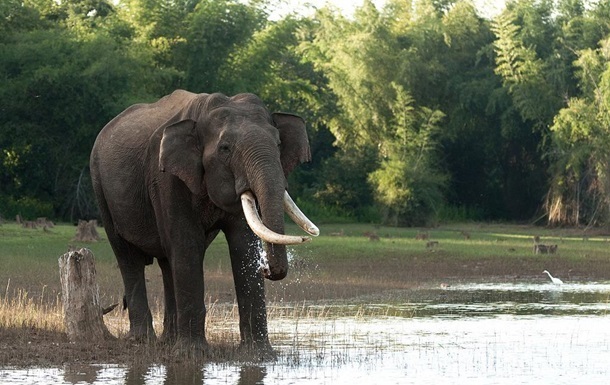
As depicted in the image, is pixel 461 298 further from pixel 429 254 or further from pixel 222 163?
pixel 222 163

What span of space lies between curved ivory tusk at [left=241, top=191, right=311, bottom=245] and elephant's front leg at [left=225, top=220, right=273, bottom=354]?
826 millimetres

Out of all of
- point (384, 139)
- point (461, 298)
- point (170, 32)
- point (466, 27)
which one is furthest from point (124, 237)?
point (466, 27)

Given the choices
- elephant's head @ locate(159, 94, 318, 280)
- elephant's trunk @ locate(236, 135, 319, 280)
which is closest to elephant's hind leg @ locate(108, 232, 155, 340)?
elephant's head @ locate(159, 94, 318, 280)

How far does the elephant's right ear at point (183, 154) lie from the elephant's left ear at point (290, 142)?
796mm

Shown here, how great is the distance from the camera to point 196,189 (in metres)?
11.9

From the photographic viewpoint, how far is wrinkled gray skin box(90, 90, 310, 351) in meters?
11.5

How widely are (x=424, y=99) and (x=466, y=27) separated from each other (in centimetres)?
424

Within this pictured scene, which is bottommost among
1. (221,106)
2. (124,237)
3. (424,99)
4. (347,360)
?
(347,360)

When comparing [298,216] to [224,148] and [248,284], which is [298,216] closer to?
[224,148]

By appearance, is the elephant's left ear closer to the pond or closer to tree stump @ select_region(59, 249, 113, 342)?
the pond

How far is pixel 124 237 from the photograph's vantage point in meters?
13.9

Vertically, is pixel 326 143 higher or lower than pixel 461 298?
higher

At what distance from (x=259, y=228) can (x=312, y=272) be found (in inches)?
580

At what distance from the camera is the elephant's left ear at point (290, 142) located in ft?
39.9
